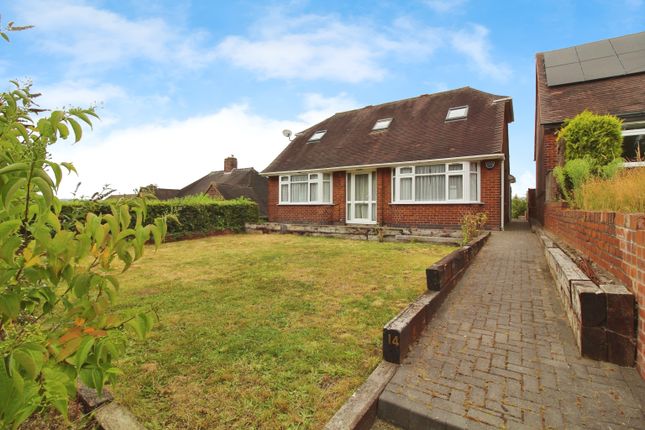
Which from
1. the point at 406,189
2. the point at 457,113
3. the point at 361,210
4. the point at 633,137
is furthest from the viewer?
the point at 361,210

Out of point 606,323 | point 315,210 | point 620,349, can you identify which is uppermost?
point 315,210

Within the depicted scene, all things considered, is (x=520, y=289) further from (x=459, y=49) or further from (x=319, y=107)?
(x=319, y=107)

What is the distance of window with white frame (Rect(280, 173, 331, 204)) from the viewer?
53.0 feet

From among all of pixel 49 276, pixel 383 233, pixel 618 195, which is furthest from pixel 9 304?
pixel 383 233

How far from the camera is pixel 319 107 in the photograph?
26781mm

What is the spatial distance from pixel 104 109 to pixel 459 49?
1556 centimetres

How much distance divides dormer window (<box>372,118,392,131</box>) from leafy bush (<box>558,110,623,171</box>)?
386 inches

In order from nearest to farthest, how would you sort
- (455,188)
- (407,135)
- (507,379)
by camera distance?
(507,379), (455,188), (407,135)

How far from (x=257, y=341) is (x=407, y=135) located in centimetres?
1371

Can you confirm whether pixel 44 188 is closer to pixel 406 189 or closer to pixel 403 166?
pixel 403 166

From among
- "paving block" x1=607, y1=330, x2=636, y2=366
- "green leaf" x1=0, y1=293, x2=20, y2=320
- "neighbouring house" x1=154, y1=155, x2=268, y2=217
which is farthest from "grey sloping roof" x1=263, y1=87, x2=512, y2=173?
"green leaf" x1=0, y1=293, x2=20, y2=320

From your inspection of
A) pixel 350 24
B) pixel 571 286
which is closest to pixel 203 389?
pixel 571 286

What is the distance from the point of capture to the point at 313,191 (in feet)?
54.3

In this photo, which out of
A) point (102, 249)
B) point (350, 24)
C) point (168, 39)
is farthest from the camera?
point (350, 24)
